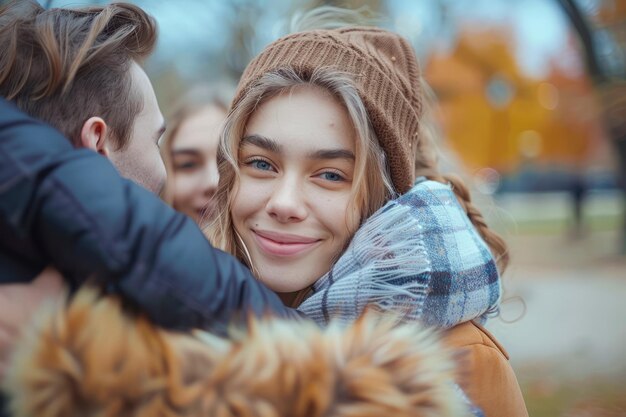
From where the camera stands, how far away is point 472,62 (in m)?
15.3

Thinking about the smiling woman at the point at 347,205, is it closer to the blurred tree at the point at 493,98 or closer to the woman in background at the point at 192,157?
the woman in background at the point at 192,157

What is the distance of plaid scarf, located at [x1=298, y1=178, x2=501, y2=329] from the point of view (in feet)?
6.09

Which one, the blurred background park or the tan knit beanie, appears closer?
the tan knit beanie

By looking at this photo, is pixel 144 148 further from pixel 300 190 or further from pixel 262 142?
pixel 300 190

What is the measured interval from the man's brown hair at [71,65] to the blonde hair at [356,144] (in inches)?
14.2

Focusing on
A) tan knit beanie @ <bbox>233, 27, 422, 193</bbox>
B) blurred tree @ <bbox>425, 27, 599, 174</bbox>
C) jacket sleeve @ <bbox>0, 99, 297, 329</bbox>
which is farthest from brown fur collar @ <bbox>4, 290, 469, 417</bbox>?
blurred tree @ <bbox>425, 27, 599, 174</bbox>

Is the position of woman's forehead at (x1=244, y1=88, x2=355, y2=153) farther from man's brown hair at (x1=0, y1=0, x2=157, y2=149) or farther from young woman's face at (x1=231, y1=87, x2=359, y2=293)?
man's brown hair at (x1=0, y1=0, x2=157, y2=149)

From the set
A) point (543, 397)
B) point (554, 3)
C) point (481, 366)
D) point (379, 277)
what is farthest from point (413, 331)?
point (554, 3)

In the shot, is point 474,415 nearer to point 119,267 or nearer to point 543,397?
point 119,267

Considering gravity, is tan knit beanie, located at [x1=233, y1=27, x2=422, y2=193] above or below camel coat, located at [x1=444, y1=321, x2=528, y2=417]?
above

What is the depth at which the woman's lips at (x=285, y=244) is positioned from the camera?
2.10m

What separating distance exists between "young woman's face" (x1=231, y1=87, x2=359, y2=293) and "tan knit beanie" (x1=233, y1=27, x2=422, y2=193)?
10 centimetres

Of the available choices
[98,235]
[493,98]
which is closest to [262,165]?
[98,235]

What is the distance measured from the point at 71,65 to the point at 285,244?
78cm
